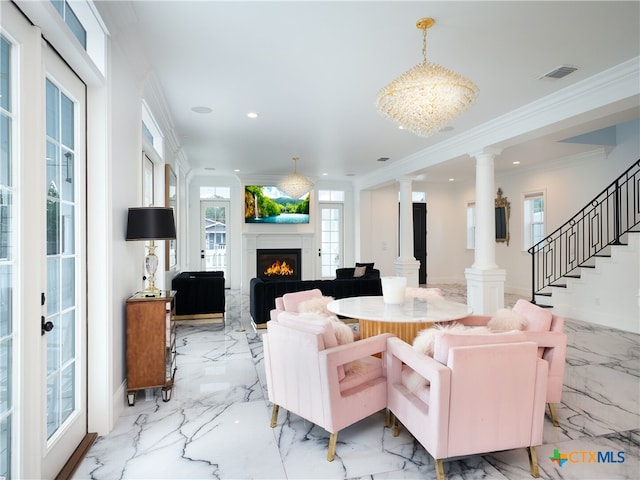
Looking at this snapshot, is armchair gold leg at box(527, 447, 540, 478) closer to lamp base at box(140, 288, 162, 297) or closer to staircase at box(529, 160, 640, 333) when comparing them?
lamp base at box(140, 288, 162, 297)

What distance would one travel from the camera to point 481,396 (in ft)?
6.31

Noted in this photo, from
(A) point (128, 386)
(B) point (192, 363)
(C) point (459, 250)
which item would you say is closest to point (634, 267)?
(C) point (459, 250)

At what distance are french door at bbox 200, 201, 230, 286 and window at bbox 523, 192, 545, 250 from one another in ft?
23.2

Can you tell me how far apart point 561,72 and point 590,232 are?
14.6 ft

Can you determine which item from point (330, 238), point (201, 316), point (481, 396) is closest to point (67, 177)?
point (481, 396)

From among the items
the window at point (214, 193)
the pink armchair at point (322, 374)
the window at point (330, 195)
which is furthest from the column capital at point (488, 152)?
the window at point (214, 193)

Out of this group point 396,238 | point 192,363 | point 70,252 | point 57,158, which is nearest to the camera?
point 57,158

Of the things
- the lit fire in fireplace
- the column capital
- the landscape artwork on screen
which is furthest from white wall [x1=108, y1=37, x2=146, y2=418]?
the lit fire in fireplace

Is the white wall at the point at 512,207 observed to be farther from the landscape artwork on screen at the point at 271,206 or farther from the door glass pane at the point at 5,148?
the door glass pane at the point at 5,148

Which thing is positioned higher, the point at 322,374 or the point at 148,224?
the point at 148,224

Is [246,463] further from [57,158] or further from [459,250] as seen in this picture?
[459,250]

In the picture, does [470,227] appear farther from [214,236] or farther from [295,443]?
[295,443]

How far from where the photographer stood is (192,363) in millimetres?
3965

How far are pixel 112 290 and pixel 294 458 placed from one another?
1611mm
